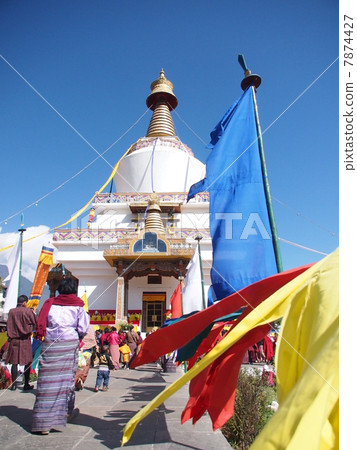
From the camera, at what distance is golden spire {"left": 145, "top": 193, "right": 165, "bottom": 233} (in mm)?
16344

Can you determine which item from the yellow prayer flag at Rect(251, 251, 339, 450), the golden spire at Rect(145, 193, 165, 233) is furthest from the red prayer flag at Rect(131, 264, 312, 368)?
the golden spire at Rect(145, 193, 165, 233)

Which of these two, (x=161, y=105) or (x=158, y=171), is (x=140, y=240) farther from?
(x=161, y=105)

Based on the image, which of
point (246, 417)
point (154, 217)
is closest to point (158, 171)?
point (154, 217)

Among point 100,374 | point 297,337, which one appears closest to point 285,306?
point 297,337

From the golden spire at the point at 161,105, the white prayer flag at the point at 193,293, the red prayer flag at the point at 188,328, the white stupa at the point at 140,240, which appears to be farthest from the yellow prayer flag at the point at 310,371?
the golden spire at the point at 161,105

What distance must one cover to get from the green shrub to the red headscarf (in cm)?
201

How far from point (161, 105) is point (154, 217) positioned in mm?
13160

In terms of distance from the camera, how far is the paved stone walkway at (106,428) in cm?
273

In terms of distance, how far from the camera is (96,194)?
20062 millimetres

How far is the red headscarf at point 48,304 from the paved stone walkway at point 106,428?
2.95 feet

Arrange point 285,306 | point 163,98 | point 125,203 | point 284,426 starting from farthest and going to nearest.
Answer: point 163,98
point 125,203
point 285,306
point 284,426
